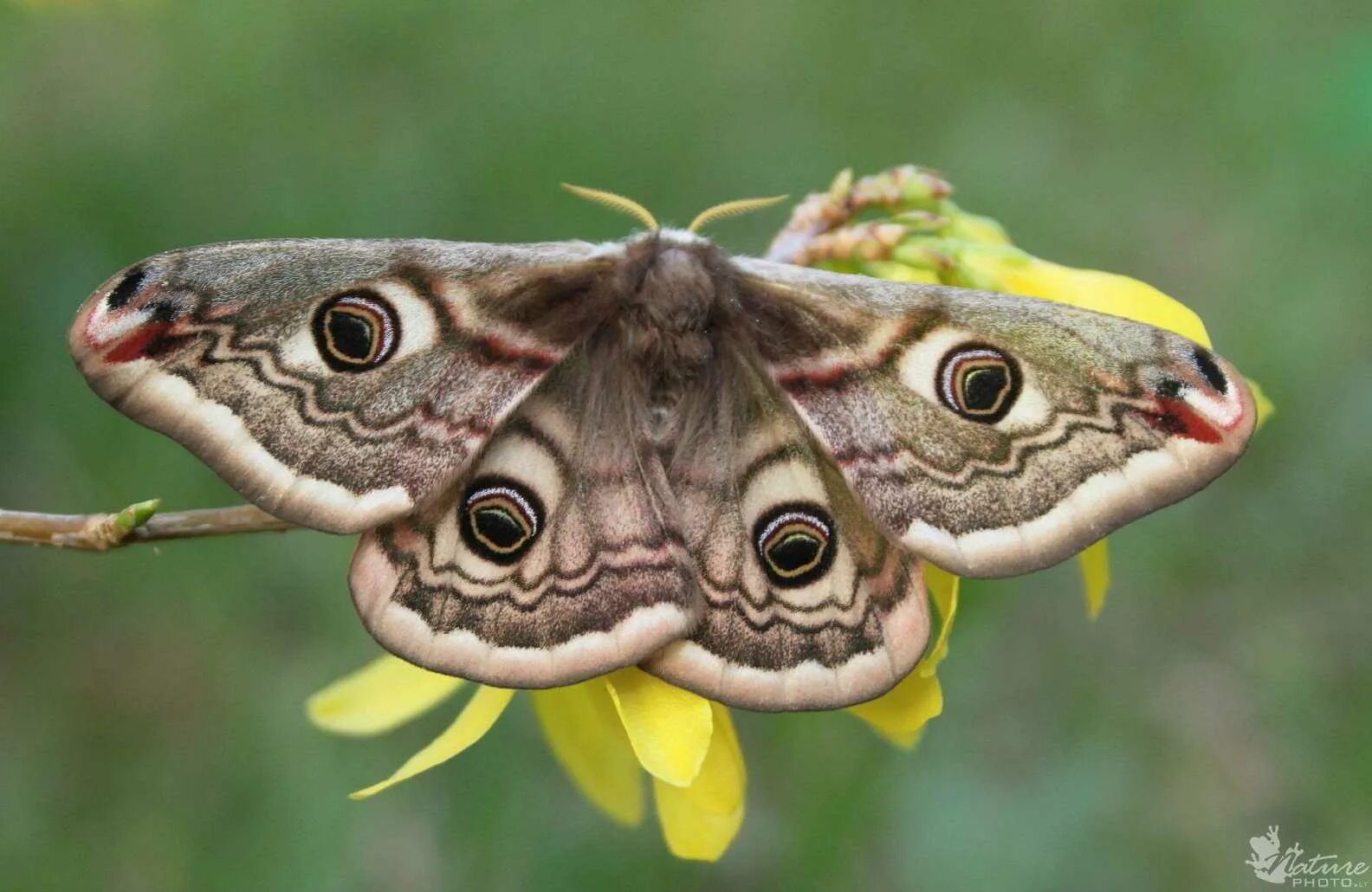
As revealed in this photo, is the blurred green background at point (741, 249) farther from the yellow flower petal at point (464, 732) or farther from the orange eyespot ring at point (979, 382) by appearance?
the orange eyespot ring at point (979, 382)

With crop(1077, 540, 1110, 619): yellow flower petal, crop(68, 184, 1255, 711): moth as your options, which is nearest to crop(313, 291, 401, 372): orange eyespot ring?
crop(68, 184, 1255, 711): moth

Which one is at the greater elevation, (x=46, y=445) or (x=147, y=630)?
(x=46, y=445)

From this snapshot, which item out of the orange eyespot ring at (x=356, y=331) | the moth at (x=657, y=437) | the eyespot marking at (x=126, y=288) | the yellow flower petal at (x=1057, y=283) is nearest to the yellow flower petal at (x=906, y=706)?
the moth at (x=657, y=437)

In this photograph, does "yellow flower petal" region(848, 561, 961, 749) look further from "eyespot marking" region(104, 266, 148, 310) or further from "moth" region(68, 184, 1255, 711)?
"eyespot marking" region(104, 266, 148, 310)

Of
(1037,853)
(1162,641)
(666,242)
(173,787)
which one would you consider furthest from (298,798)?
(1162,641)

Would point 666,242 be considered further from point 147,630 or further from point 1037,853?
point 147,630

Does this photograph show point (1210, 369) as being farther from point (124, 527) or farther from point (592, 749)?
point (124, 527)
